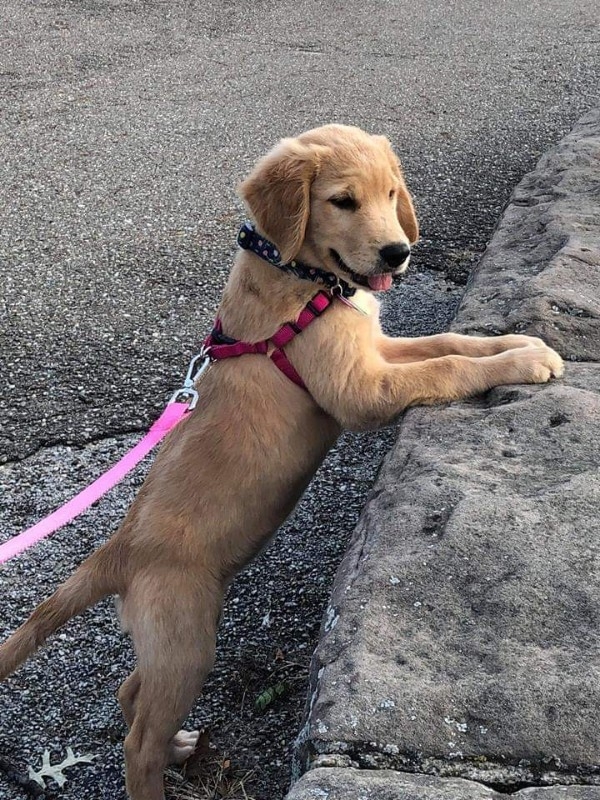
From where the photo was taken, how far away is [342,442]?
13.8ft

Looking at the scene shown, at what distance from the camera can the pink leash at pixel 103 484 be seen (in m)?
2.48

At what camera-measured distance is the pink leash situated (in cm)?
248

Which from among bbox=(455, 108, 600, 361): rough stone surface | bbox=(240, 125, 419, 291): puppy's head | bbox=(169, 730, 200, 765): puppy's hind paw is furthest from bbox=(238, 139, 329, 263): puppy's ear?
bbox=(169, 730, 200, 765): puppy's hind paw

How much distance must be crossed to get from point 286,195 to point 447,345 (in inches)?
29.8

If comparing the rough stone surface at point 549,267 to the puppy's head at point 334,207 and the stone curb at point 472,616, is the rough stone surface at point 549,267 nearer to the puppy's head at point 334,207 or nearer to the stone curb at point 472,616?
the stone curb at point 472,616

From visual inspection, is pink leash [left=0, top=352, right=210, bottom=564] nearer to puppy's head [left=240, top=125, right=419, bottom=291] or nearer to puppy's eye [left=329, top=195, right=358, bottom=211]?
puppy's head [left=240, top=125, right=419, bottom=291]

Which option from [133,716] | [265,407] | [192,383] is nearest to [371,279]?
[265,407]

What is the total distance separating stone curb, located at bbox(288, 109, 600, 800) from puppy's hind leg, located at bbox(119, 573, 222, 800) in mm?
554

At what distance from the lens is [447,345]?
318 cm

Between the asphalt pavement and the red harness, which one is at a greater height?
the red harness

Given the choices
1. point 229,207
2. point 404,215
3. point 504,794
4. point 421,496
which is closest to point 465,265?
point 229,207

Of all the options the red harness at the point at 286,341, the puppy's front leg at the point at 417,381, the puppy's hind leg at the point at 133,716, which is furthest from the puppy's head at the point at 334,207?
the puppy's hind leg at the point at 133,716

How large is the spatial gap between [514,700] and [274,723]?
123cm

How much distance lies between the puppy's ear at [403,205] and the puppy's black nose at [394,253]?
0.38m
